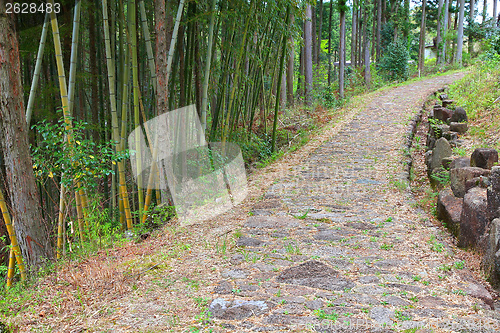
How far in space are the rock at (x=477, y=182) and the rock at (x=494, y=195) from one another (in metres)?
0.49

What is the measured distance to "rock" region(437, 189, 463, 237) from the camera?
3215 mm

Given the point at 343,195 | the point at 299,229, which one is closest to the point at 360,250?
the point at 299,229

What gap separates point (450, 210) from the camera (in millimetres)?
3375

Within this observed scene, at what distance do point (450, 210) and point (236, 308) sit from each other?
2.16 m

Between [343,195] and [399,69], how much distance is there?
40.8 feet

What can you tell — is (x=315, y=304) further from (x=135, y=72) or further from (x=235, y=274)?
(x=135, y=72)

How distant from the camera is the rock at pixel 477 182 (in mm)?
3157

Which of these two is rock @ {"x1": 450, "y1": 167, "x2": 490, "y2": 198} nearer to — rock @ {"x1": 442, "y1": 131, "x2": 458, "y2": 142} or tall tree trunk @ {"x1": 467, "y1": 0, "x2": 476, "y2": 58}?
rock @ {"x1": 442, "y1": 131, "x2": 458, "y2": 142}

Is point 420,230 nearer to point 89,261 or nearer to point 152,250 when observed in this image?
point 152,250

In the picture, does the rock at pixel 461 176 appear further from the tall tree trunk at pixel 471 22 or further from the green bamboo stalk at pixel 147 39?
the tall tree trunk at pixel 471 22

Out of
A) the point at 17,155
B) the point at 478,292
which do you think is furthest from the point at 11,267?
the point at 478,292

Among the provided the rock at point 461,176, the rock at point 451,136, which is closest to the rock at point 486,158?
the rock at point 461,176

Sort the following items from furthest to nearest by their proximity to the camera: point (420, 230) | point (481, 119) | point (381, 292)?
point (481, 119), point (420, 230), point (381, 292)

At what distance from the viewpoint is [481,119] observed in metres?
5.93
